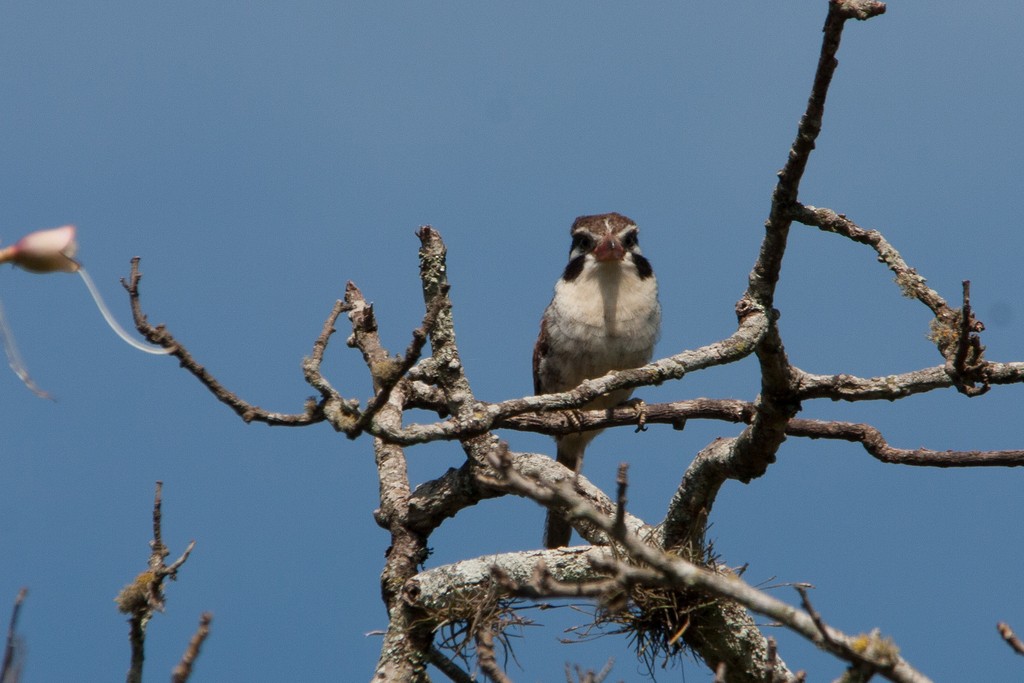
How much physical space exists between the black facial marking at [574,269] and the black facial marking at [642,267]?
22mm

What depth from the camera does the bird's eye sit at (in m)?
7.25

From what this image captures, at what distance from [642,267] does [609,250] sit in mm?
382

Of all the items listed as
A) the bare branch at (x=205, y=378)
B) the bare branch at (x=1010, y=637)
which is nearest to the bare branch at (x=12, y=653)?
the bare branch at (x=205, y=378)

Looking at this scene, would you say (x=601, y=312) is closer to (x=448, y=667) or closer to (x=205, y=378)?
(x=448, y=667)

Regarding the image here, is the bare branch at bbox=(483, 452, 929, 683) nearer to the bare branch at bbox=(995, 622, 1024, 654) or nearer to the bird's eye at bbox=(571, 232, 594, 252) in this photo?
the bare branch at bbox=(995, 622, 1024, 654)

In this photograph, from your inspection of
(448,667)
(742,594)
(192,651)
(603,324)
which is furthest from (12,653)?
(603,324)

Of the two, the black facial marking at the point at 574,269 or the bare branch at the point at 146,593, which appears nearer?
the bare branch at the point at 146,593

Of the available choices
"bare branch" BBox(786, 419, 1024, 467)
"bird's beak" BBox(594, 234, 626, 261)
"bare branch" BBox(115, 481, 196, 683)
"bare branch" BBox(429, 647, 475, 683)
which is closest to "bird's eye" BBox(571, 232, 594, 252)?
"bird's beak" BBox(594, 234, 626, 261)

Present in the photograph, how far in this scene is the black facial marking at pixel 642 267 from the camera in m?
7.25

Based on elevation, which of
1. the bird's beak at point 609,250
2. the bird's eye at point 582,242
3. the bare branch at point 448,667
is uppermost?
the bird's eye at point 582,242

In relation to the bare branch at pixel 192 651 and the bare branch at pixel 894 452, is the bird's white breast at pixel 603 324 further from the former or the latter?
the bare branch at pixel 192 651

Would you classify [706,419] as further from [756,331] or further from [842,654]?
[842,654]

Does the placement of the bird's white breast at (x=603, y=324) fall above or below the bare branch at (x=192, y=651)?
above

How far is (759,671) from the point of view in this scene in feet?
16.0
